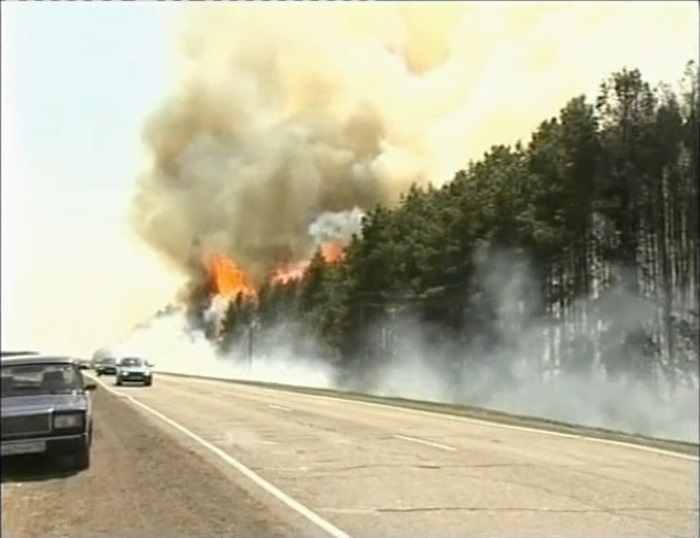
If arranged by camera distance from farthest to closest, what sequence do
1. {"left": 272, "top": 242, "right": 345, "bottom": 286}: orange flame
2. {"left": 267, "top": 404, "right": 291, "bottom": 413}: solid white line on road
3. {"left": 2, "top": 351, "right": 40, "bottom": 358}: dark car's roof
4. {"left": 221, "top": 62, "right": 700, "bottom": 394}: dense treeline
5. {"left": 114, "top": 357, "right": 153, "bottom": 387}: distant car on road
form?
{"left": 267, "top": 404, "right": 291, "bottom": 413}: solid white line on road < {"left": 221, "top": 62, "right": 700, "bottom": 394}: dense treeline < {"left": 272, "top": 242, "right": 345, "bottom": 286}: orange flame < {"left": 114, "top": 357, "right": 153, "bottom": 387}: distant car on road < {"left": 2, "top": 351, "right": 40, "bottom": 358}: dark car's roof

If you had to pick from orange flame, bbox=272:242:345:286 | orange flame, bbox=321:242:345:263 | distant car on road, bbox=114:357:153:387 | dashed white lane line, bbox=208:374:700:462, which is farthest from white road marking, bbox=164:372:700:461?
orange flame, bbox=321:242:345:263

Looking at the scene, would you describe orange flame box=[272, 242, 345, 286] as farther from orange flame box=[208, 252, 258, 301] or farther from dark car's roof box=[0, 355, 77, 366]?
dark car's roof box=[0, 355, 77, 366]

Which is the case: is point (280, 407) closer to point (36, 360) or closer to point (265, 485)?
point (265, 485)

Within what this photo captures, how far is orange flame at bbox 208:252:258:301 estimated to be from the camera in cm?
351

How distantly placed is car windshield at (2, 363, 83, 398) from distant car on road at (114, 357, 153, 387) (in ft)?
0.89

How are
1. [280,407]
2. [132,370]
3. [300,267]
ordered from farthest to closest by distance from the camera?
[280,407], [300,267], [132,370]

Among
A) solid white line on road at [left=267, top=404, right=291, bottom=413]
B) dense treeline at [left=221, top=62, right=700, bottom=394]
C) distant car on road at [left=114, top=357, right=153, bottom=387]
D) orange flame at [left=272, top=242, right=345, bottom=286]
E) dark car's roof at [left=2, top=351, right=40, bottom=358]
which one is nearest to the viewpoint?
dark car's roof at [left=2, top=351, right=40, bottom=358]

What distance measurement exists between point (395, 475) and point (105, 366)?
1738 mm

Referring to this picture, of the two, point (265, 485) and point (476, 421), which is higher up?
point (476, 421)

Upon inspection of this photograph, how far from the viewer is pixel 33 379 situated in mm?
2883

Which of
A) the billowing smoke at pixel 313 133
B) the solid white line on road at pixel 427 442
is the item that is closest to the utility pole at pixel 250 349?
the billowing smoke at pixel 313 133

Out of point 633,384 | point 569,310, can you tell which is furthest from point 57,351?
point 633,384

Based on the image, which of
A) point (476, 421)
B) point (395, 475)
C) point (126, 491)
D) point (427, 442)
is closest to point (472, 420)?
point (476, 421)

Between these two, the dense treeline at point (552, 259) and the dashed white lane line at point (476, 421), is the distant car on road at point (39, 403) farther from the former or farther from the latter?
the dense treeline at point (552, 259)
